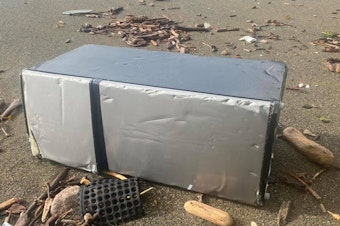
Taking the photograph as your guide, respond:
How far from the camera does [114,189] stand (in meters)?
2.45

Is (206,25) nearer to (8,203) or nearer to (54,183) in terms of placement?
(54,183)

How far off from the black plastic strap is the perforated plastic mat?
0.69 ft

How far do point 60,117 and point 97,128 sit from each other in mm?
299

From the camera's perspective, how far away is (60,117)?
258cm

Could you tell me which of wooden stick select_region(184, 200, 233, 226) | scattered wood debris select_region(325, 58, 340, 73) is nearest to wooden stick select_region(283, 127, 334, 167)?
wooden stick select_region(184, 200, 233, 226)

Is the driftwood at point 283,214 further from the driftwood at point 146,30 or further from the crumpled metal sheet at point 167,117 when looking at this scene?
the driftwood at point 146,30

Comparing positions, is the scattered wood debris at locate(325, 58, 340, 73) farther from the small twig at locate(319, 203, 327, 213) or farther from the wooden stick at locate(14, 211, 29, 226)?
the wooden stick at locate(14, 211, 29, 226)

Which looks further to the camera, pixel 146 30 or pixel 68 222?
pixel 146 30

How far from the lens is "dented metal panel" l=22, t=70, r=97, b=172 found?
2.46 metres

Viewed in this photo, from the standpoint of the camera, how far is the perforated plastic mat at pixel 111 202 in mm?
2324

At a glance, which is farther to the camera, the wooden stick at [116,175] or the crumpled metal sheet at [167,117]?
the wooden stick at [116,175]

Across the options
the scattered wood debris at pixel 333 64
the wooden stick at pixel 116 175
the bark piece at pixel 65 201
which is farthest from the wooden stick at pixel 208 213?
the scattered wood debris at pixel 333 64

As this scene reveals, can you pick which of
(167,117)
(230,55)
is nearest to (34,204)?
(167,117)

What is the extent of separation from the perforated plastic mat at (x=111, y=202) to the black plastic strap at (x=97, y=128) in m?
0.21
